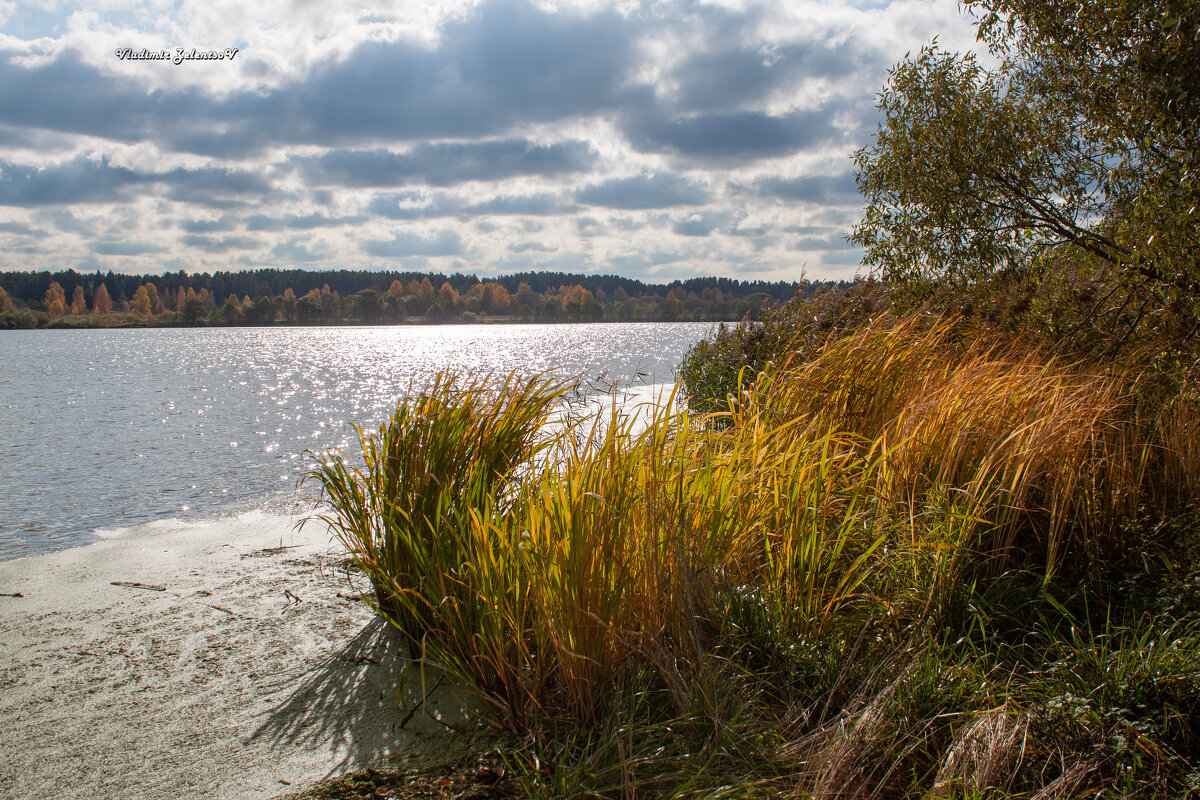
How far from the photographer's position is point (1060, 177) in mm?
7277

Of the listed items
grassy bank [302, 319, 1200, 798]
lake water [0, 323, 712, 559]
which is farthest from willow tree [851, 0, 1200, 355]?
lake water [0, 323, 712, 559]

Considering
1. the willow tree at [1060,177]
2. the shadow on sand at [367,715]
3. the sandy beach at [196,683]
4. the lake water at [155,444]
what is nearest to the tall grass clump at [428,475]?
the shadow on sand at [367,715]

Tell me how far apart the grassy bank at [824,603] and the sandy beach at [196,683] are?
47cm

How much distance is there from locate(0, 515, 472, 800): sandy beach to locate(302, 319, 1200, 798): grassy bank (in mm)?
466

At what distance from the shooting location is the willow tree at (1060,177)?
16.3 ft

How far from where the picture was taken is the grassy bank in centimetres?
258

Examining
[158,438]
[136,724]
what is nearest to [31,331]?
[158,438]

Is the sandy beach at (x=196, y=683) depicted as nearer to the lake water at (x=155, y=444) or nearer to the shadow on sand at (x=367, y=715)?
the shadow on sand at (x=367, y=715)

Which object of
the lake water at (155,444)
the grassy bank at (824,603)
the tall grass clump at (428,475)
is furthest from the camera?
the lake water at (155,444)

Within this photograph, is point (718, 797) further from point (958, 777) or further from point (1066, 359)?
point (1066, 359)

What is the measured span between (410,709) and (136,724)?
1.36 metres

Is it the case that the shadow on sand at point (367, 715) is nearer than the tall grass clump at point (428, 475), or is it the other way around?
the shadow on sand at point (367, 715)

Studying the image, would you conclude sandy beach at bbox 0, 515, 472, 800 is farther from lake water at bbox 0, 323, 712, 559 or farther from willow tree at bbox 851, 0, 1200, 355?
willow tree at bbox 851, 0, 1200, 355

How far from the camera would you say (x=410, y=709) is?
3596 mm
